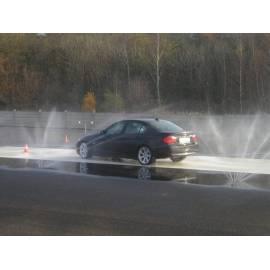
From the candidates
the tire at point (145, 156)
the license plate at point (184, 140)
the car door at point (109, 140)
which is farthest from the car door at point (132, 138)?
the license plate at point (184, 140)

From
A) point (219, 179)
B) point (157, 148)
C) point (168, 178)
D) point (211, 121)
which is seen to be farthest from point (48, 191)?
point (211, 121)

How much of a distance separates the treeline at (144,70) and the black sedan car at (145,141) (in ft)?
77.5

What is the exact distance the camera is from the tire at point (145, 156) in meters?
13.8

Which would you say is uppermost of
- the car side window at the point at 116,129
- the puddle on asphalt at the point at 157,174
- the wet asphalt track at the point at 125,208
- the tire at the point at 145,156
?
the car side window at the point at 116,129

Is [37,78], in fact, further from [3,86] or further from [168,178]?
[168,178]

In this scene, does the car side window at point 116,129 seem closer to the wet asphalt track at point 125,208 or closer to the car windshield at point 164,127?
the car windshield at point 164,127

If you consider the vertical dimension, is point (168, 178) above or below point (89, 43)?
below

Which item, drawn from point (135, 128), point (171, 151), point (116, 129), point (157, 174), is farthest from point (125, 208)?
point (116, 129)

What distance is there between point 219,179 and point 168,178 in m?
1.20

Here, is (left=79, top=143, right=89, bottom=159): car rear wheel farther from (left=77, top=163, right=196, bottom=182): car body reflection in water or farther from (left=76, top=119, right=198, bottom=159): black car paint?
(left=77, top=163, right=196, bottom=182): car body reflection in water

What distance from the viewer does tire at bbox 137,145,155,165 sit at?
1380 cm

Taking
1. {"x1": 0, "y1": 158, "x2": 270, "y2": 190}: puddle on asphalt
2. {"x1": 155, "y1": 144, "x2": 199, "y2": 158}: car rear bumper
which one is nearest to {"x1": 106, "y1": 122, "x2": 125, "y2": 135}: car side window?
{"x1": 0, "y1": 158, "x2": 270, "y2": 190}: puddle on asphalt

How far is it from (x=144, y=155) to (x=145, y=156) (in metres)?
0.05

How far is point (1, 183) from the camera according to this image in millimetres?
10539
